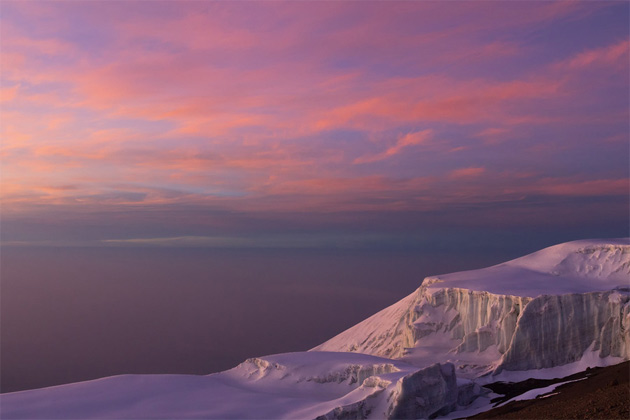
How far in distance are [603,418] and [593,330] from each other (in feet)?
82.7

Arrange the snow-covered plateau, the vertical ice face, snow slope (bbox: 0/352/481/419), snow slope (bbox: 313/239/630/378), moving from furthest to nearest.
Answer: snow slope (bbox: 313/239/630/378) < the vertical ice face < the snow-covered plateau < snow slope (bbox: 0/352/481/419)

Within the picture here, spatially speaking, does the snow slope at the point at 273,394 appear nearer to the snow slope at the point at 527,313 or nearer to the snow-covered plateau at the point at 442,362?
the snow-covered plateau at the point at 442,362

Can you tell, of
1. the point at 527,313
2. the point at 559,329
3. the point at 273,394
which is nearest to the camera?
the point at 273,394

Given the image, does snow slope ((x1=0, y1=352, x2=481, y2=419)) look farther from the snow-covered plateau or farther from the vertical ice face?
the vertical ice face

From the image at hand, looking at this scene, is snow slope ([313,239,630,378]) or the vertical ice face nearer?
the vertical ice face

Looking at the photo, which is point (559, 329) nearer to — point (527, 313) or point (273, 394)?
point (527, 313)

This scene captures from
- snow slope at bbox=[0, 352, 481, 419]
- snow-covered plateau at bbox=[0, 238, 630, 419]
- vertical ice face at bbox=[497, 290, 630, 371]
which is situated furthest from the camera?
vertical ice face at bbox=[497, 290, 630, 371]

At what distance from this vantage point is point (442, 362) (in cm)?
5403

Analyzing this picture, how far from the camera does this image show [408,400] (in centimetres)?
3956

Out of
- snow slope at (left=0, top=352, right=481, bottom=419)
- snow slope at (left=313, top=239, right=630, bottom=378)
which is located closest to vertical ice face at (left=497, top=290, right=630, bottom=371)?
snow slope at (left=313, top=239, right=630, bottom=378)

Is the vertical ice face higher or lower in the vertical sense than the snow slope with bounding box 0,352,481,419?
higher

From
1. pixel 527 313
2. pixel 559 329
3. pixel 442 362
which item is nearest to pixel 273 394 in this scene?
pixel 442 362

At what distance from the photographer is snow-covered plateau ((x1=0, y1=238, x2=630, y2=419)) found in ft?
137

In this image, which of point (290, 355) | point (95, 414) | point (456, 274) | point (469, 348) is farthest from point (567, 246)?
point (95, 414)
